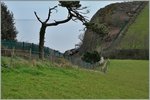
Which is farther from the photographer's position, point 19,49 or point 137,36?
point 137,36

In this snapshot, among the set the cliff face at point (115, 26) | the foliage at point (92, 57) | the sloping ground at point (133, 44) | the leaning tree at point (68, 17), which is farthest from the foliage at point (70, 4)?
the cliff face at point (115, 26)

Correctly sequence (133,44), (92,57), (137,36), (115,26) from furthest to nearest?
(115,26)
(137,36)
(133,44)
(92,57)

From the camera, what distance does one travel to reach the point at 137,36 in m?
94.4

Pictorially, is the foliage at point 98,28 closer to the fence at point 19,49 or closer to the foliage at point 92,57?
the fence at point 19,49

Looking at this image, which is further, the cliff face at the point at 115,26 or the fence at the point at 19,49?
the cliff face at the point at 115,26

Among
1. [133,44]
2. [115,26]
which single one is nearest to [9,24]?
[133,44]

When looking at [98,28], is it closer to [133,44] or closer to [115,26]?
[133,44]

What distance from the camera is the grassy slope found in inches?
3591

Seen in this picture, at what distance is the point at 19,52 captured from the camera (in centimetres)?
3319

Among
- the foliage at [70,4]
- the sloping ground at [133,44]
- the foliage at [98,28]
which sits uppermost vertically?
the foliage at [70,4]

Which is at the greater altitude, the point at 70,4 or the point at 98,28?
the point at 70,4

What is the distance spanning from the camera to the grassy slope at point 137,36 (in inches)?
3591

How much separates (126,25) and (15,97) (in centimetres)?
9248

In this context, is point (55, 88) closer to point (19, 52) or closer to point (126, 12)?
point (19, 52)
